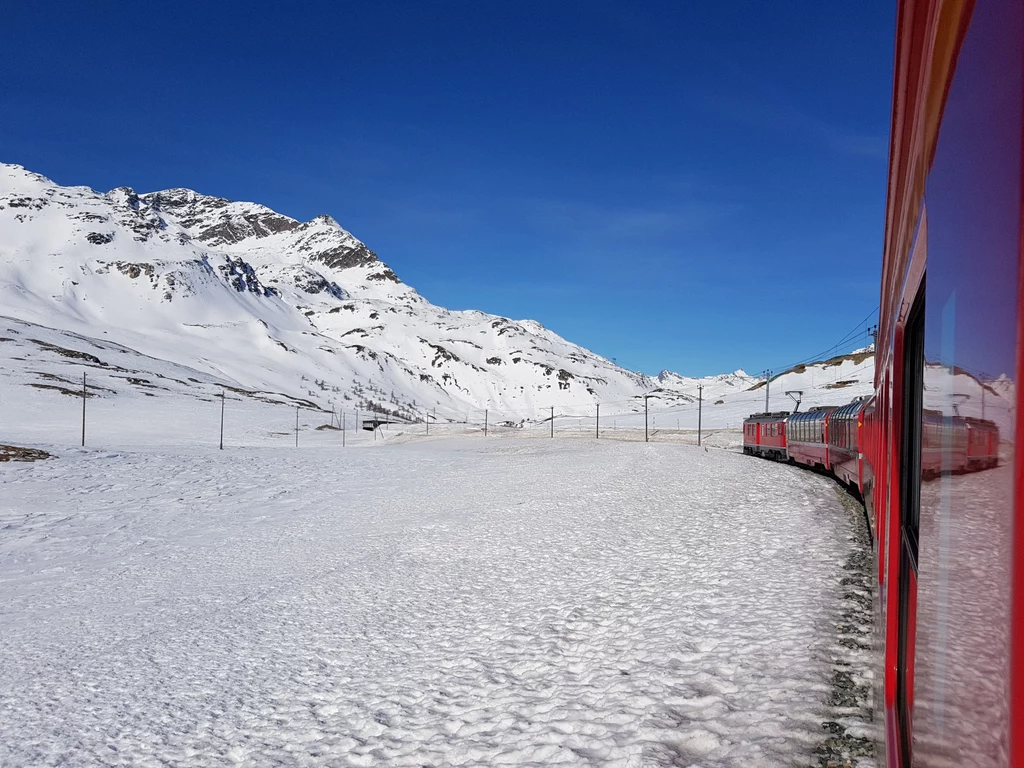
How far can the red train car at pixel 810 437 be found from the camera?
27.8m

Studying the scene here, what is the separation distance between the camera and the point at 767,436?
4119 cm

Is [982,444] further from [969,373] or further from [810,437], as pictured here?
[810,437]

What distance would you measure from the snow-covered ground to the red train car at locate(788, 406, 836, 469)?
5.04m

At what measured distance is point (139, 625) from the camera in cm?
1206

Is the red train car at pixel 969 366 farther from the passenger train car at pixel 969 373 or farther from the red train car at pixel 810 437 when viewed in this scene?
the red train car at pixel 810 437

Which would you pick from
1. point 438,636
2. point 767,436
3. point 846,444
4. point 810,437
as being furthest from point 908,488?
point 767,436

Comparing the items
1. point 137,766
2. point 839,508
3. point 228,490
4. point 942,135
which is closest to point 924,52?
point 942,135

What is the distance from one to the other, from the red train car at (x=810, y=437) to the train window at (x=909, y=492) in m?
25.6

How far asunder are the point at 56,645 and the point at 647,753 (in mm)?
9674

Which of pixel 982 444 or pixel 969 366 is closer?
pixel 982 444

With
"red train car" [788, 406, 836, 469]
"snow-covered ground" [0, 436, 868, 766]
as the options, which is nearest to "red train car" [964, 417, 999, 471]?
"snow-covered ground" [0, 436, 868, 766]

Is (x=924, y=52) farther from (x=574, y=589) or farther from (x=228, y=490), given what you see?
(x=228, y=490)

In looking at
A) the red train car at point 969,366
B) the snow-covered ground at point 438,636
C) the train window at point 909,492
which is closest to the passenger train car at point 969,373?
the red train car at point 969,366

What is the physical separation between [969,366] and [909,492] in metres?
2.19
